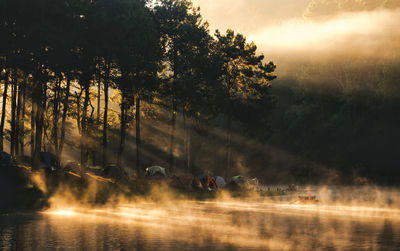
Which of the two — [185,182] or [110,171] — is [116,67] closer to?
[185,182]

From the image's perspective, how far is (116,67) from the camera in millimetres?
47812

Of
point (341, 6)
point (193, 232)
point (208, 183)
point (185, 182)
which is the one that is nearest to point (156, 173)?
point (208, 183)

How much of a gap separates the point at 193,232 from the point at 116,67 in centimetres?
3055

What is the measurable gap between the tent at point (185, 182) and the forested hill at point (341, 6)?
52009 millimetres

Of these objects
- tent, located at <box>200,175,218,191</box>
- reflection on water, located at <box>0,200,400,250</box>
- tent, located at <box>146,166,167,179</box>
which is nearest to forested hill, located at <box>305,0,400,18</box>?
tent, located at <box>200,175,218,191</box>

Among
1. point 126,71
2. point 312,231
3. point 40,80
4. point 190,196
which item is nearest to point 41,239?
point 312,231

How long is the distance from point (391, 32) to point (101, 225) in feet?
232

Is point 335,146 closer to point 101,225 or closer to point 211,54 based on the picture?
point 211,54

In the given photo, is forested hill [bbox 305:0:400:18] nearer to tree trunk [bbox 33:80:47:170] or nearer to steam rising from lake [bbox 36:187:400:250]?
tree trunk [bbox 33:80:47:170]

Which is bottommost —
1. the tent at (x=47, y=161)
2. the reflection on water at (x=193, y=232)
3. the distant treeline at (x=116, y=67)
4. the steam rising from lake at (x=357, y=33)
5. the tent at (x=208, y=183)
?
the reflection on water at (x=193, y=232)

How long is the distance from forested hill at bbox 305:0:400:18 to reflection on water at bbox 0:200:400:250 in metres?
69.8

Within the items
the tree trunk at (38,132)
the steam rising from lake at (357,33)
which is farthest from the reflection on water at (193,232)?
the steam rising from lake at (357,33)

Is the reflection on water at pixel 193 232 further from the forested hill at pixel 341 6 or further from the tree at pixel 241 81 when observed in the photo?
the forested hill at pixel 341 6

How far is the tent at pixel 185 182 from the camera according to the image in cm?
5091
